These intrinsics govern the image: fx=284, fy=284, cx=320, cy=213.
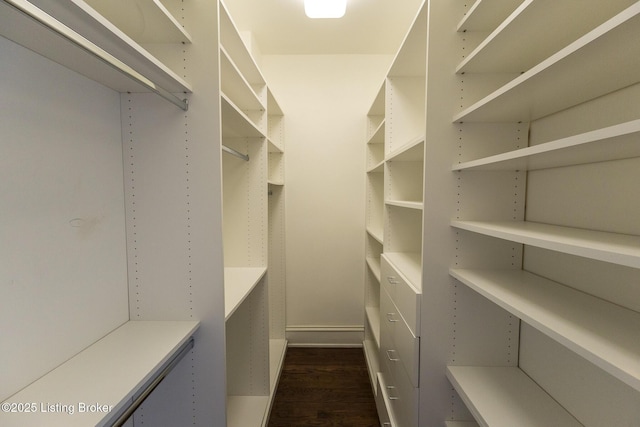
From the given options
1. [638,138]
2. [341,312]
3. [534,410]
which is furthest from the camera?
[341,312]

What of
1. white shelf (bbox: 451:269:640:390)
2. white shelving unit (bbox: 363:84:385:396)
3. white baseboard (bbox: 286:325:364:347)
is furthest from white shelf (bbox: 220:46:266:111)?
white baseboard (bbox: 286:325:364:347)

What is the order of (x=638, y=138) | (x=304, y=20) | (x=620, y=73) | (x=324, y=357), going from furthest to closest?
(x=324, y=357) → (x=304, y=20) → (x=620, y=73) → (x=638, y=138)

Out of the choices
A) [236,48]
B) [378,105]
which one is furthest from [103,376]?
[378,105]

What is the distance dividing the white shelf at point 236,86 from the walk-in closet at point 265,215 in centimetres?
2

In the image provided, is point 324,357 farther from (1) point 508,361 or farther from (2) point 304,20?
(2) point 304,20

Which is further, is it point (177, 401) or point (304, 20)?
point (304, 20)

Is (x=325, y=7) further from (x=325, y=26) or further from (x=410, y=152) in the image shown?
(x=410, y=152)

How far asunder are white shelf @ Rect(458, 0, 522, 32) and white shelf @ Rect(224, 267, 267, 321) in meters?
1.53

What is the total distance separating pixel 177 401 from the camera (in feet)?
3.85

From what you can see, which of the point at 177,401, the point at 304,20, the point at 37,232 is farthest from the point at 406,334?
the point at 304,20

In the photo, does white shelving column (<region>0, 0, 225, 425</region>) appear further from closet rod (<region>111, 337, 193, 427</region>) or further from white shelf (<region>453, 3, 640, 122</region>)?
white shelf (<region>453, 3, 640, 122</region>)

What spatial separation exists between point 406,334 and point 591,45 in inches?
48.1

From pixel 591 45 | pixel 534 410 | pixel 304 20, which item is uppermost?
pixel 304 20

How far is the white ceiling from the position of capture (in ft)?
6.77
